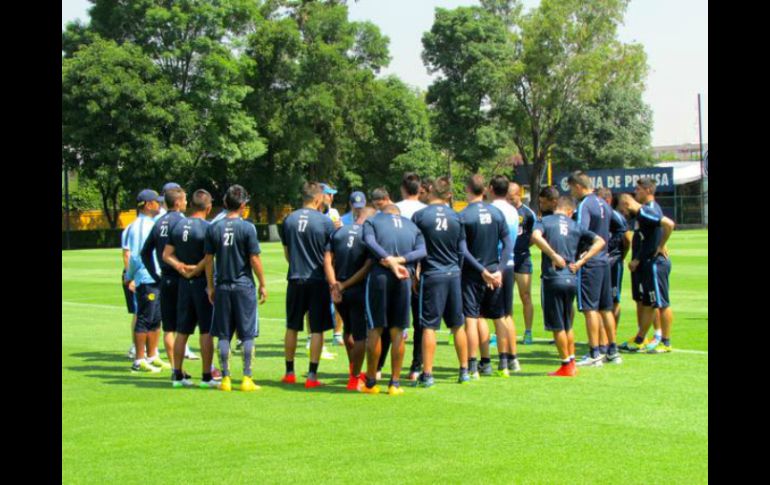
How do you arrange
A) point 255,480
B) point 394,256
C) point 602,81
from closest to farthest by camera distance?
point 255,480
point 394,256
point 602,81

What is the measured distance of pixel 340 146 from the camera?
6800 cm

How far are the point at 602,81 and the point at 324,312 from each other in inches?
2228

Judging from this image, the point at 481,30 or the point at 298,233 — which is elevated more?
the point at 481,30

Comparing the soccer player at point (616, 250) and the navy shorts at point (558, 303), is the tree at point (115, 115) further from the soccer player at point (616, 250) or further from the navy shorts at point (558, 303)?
the navy shorts at point (558, 303)

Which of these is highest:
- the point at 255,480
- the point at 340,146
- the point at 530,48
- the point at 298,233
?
the point at 530,48

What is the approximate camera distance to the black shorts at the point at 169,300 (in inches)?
430

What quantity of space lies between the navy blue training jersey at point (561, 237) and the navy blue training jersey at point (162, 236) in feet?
13.9

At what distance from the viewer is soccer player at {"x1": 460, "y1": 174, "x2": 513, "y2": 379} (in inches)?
415

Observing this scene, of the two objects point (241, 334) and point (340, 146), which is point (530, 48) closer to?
point (340, 146)

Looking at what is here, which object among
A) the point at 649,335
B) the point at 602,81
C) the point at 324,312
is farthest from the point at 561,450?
the point at 602,81

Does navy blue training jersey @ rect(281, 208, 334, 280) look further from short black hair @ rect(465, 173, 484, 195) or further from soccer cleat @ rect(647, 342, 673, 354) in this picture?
soccer cleat @ rect(647, 342, 673, 354)

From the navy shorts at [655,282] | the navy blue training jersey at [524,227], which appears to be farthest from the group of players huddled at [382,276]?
the navy shorts at [655,282]

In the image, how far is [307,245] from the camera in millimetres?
10625
